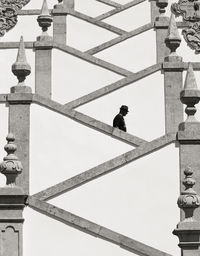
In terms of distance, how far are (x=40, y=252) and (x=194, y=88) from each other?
4.34 metres

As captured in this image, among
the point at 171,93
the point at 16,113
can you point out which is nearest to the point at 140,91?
the point at 171,93

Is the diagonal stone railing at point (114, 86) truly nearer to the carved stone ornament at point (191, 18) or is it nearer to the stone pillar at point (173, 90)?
the stone pillar at point (173, 90)

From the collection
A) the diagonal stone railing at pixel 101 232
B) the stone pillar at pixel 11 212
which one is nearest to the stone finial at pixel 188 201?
the diagonal stone railing at pixel 101 232

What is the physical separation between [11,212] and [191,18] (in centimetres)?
1488

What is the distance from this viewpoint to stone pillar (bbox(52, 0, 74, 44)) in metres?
39.0

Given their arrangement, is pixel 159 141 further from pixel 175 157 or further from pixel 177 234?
pixel 177 234

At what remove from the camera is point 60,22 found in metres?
39.7

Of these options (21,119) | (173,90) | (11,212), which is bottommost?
(11,212)

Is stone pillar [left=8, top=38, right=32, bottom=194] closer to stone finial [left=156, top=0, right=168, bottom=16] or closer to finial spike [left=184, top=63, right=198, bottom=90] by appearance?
finial spike [left=184, top=63, right=198, bottom=90]

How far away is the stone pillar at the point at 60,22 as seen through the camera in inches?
1537

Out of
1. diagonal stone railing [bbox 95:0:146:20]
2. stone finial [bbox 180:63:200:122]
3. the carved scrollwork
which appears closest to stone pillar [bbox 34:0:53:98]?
the carved scrollwork

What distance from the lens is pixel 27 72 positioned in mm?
27125

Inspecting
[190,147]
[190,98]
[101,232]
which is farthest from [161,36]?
[101,232]

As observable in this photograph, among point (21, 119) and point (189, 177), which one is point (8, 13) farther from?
point (189, 177)
